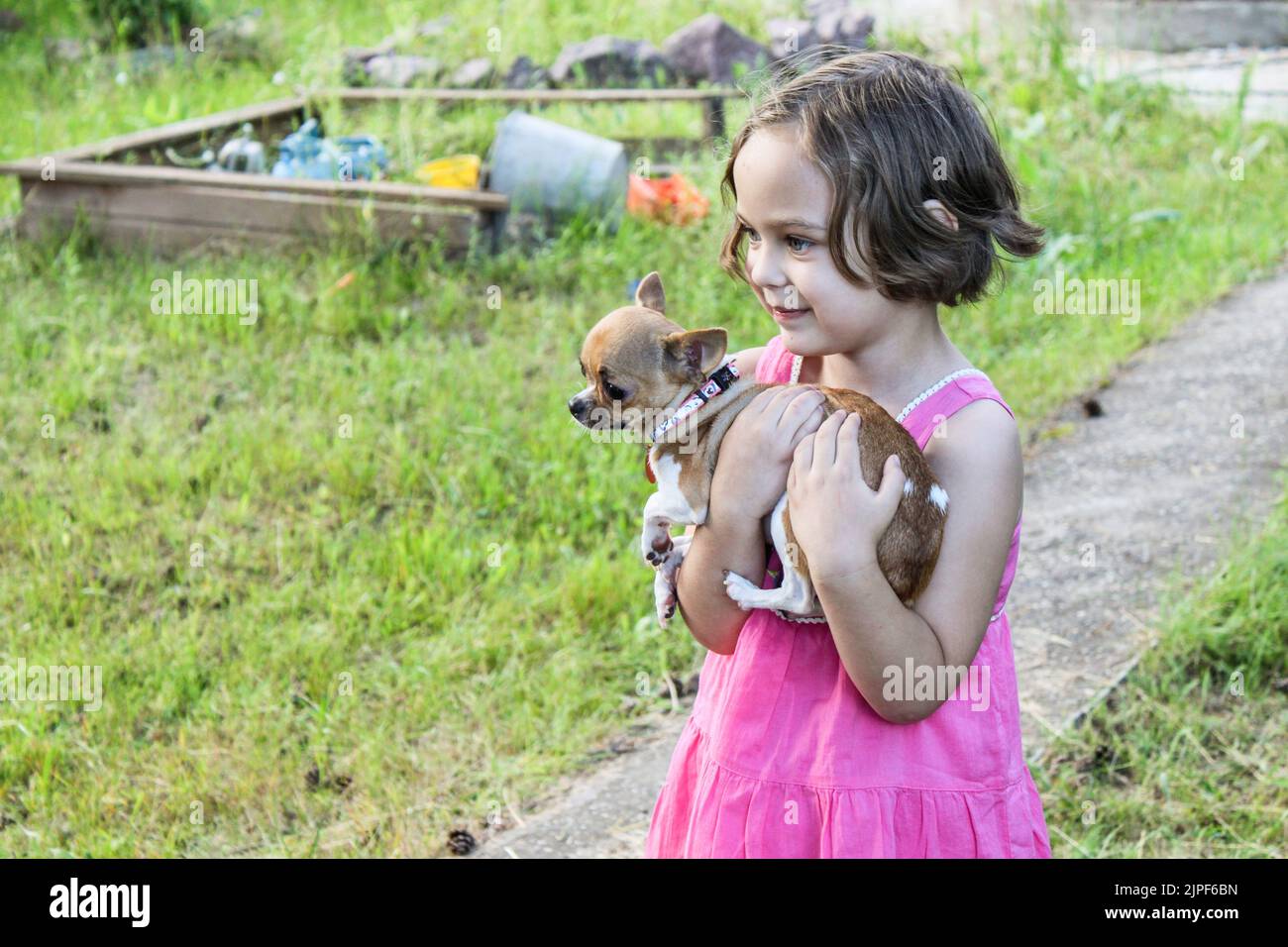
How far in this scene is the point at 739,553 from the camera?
2.28 metres

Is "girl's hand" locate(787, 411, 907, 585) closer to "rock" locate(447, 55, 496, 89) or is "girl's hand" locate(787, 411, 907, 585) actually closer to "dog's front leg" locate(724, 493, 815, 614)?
"dog's front leg" locate(724, 493, 815, 614)

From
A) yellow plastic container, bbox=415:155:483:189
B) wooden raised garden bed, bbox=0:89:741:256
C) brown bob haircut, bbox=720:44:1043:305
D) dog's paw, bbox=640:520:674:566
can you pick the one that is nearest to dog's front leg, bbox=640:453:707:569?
→ dog's paw, bbox=640:520:674:566

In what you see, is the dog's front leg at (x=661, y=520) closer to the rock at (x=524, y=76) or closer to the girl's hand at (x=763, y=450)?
the girl's hand at (x=763, y=450)

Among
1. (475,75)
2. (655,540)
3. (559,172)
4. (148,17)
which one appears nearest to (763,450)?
(655,540)

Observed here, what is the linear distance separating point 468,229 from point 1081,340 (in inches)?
125

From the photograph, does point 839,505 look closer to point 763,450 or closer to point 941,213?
point 763,450

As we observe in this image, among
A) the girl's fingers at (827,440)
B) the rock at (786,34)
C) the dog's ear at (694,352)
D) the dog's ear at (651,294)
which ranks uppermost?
the rock at (786,34)

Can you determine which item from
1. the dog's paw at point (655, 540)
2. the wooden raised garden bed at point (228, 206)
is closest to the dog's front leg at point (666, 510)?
the dog's paw at point (655, 540)

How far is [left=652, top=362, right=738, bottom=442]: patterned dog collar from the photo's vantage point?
2.31 m

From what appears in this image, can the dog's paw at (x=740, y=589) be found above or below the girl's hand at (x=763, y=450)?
below

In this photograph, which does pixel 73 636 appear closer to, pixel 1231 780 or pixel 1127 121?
pixel 1231 780

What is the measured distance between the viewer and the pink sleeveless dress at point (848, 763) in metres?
2.22

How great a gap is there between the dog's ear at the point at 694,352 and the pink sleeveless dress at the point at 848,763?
1.13 ft
